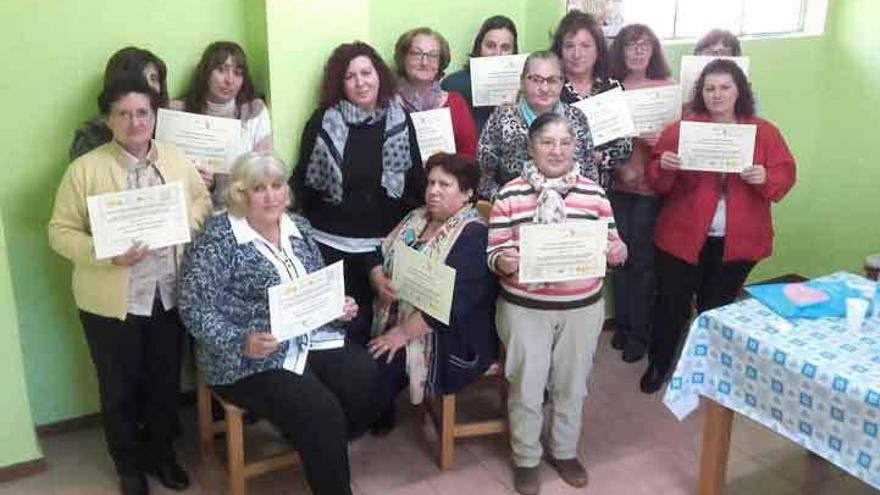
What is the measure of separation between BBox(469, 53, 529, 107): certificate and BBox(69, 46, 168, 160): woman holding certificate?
121cm

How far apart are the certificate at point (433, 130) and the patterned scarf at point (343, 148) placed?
0.11 m

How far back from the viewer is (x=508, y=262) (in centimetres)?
266

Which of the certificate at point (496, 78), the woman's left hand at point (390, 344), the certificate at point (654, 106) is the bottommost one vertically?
the woman's left hand at point (390, 344)

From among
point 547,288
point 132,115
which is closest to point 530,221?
point 547,288

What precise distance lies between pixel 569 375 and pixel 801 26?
2678mm

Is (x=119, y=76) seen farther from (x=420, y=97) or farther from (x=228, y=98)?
(x=420, y=97)

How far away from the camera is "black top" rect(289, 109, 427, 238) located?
2957mm

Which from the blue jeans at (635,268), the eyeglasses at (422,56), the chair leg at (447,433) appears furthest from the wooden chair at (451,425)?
the eyeglasses at (422,56)

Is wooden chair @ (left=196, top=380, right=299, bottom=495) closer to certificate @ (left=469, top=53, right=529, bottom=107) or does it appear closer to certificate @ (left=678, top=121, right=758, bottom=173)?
certificate @ (left=469, top=53, right=529, bottom=107)

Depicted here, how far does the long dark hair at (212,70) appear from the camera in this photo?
2.88 metres

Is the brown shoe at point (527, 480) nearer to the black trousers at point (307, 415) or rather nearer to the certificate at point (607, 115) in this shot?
the black trousers at point (307, 415)

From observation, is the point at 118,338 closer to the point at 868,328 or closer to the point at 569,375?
the point at 569,375

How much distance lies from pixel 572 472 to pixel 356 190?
1.24 meters

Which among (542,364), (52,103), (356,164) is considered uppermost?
(52,103)
